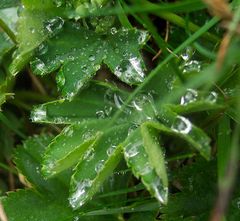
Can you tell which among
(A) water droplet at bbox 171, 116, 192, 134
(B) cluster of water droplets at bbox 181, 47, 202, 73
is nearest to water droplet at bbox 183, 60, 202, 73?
(B) cluster of water droplets at bbox 181, 47, 202, 73

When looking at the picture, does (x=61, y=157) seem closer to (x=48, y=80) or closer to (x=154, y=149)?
(x=154, y=149)

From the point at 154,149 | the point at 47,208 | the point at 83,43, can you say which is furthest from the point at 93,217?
the point at 83,43

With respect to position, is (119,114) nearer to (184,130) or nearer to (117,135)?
(117,135)

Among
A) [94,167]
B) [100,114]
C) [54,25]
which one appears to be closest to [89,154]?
[94,167]

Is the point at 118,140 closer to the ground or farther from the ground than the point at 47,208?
Result: farther from the ground

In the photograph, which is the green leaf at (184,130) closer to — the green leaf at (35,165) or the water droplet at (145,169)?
the water droplet at (145,169)

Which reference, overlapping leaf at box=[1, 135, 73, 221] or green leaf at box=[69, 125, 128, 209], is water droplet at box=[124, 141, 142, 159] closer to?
green leaf at box=[69, 125, 128, 209]

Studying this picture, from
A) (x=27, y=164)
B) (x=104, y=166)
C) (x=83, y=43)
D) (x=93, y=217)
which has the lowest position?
(x=93, y=217)
